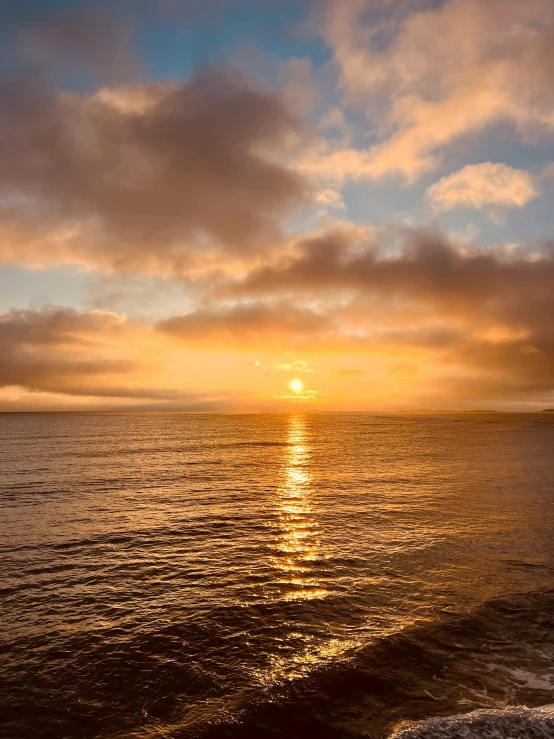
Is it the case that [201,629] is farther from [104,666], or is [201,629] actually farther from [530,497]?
[530,497]

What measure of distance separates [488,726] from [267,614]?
955cm

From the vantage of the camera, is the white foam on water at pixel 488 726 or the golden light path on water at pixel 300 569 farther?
the golden light path on water at pixel 300 569

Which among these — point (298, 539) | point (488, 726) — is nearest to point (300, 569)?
point (298, 539)

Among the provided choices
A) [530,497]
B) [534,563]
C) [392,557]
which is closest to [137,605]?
[392,557]

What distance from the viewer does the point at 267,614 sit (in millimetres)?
19234

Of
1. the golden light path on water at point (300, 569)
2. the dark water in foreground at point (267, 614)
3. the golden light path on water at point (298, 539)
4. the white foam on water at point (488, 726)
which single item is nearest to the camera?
the white foam on water at point (488, 726)

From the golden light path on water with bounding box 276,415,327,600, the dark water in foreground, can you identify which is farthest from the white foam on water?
the golden light path on water with bounding box 276,415,327,600

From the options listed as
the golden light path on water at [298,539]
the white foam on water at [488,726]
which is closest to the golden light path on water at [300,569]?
the golden light path on water at [298,539]

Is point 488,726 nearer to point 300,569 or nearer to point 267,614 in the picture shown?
point 267,614

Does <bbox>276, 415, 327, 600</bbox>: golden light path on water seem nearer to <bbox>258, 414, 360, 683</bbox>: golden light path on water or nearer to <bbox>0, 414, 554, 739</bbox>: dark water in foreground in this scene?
<bbox>258, 414, 360, 683</bbox>: golden light path on water

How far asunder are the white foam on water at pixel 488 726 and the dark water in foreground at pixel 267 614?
1.57 feet

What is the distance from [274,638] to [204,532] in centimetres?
1569

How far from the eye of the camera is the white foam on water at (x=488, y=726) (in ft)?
39.0

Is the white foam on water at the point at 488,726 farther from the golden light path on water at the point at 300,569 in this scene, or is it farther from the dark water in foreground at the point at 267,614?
the golden light path on water at the point at 300,569
